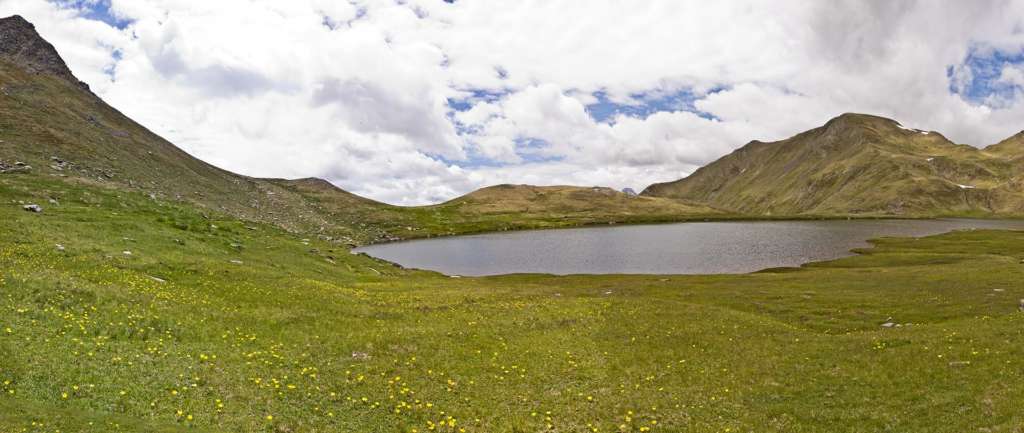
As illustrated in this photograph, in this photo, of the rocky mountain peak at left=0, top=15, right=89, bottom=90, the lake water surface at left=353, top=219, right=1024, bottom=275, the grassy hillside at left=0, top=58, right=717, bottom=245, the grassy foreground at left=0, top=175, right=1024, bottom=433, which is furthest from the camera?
the rocky mountain peak at left=0, top=15, right=89, bottom=90

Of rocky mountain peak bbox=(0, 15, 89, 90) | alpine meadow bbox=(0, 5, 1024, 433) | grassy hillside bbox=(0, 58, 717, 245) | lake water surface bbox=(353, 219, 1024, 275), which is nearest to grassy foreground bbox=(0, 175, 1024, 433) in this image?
alpine meadow bbox=(0, 5, 1024, 433)

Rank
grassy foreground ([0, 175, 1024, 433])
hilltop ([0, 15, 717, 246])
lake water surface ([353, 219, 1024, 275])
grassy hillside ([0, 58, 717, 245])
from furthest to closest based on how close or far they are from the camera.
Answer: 1. lake water surface ([353, 219, 1024, 275])
2. hilltop ([0, 15, 717, 246])
3. grassy hillside ([0, 58, 717, 245])
4. grassy foreground ([0, 175, 1024, 433])

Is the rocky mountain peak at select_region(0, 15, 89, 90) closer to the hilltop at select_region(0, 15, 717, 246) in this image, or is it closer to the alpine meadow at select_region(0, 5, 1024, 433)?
the hilltop at select_region(0, 15, 717, 246)

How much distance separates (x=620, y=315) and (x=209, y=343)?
2989 cm

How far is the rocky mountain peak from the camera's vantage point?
142 metres

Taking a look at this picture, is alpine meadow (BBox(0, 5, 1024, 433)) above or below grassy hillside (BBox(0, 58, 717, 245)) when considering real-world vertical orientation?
below

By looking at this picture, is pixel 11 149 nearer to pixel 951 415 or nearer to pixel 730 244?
pixel 951 415

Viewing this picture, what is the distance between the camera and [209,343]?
1049 inches

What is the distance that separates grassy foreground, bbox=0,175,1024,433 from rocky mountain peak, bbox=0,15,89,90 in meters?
127

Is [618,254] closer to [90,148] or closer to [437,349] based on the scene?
[437,349]

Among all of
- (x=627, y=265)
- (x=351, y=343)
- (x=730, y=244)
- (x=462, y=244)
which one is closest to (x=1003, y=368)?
(x=351, y=343)

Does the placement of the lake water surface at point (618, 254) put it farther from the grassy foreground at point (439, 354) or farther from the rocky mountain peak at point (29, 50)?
the rocky mountain peak at point (29, 50)

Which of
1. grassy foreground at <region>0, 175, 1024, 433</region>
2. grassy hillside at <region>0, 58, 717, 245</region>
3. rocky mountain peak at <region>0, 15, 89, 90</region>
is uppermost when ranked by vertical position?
rocky mountain peak at <region>0, 15, 89, 90</region>

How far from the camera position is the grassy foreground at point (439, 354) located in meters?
20.6
